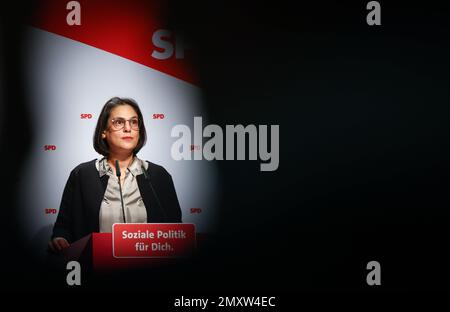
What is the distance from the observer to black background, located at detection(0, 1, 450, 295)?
418 cm

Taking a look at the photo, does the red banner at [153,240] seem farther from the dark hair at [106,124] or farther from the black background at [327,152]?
the dark hair at [106,124]

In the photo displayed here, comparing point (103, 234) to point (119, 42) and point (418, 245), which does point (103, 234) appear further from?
point (418, 245)

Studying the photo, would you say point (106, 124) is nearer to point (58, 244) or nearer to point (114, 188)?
point (114, 188)

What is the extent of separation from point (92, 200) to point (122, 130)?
1.23 ft

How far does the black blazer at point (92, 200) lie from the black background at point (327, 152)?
0.80 feet

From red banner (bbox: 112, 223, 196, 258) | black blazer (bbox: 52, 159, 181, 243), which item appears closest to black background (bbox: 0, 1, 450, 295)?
red banner (bbox: 112, 223, 196, 258)

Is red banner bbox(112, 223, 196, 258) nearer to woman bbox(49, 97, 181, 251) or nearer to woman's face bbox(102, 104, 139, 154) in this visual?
woman bbox(49, 97, 181, 251)

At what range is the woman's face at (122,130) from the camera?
4152 millimetres

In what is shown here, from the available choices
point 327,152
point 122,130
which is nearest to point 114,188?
point 122,130

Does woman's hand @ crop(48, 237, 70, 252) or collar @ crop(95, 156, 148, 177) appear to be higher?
collar @ crop(95, 156, 148, 177)

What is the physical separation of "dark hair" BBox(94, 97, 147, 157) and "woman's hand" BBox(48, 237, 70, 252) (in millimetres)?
467

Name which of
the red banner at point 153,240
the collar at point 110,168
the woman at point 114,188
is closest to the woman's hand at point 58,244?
the woman at point 114,188

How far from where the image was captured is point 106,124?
4.15 m
